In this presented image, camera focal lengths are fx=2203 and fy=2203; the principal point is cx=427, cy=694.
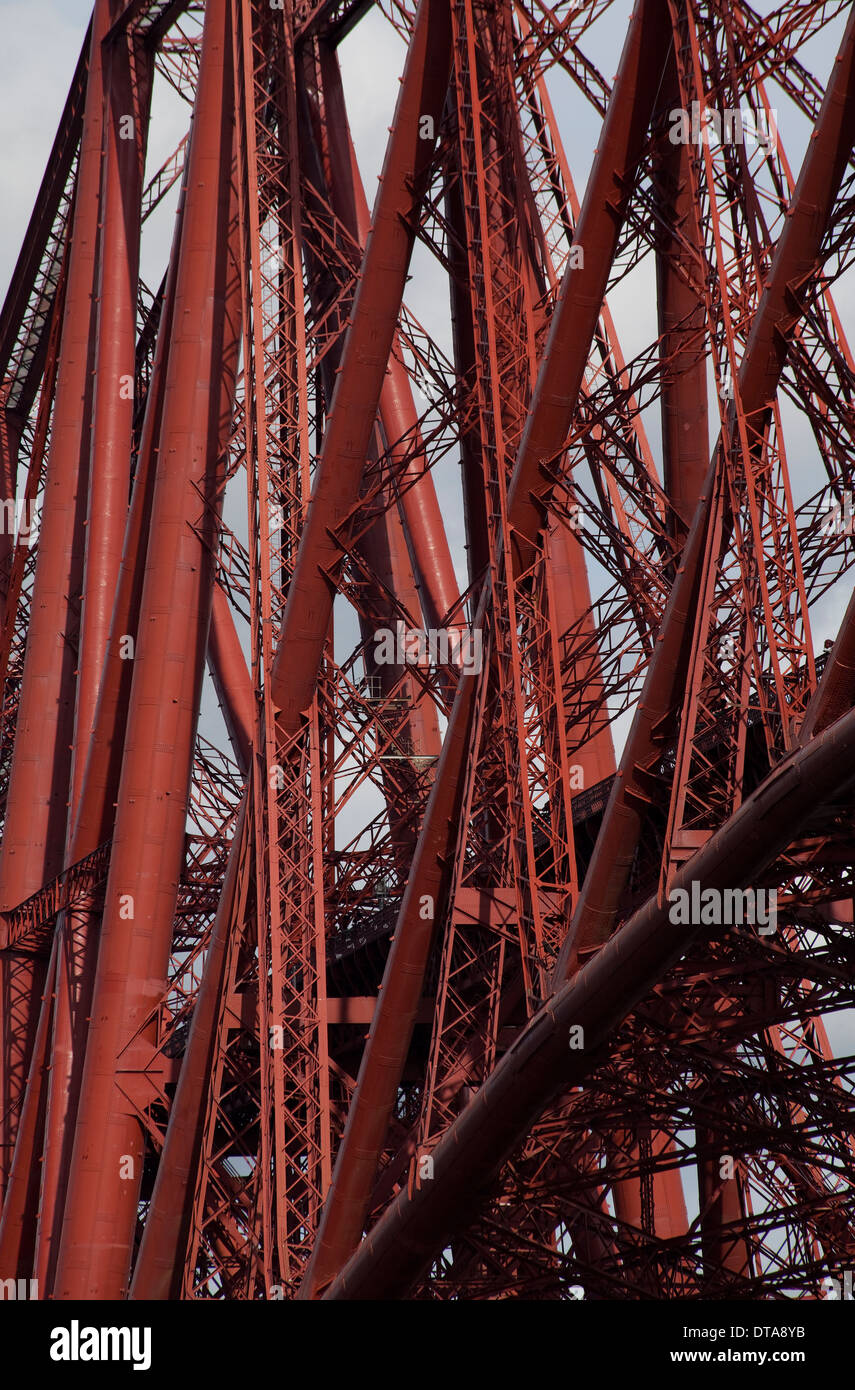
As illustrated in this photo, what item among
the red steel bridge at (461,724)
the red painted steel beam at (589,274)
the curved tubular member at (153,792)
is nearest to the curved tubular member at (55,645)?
the red steel bridge at (461,724)

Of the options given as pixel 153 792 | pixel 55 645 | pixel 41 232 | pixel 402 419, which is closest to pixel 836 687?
pixel 153 792

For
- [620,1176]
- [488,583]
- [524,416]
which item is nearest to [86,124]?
[524,416]

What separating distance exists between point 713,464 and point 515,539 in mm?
3751

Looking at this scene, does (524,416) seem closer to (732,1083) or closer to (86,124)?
(732,1083)

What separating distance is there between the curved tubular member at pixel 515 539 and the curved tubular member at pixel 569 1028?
99 centimetres

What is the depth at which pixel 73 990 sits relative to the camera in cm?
3125

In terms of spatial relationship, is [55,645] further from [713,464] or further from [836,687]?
[836,687]

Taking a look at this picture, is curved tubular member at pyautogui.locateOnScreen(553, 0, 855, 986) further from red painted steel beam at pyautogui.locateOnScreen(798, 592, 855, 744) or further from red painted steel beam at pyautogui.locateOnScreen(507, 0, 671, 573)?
red painted steel beam at pyautogui.locateOnScreen(507, 0, 671, 573)

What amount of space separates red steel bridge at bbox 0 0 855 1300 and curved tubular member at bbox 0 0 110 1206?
Result: 10cm

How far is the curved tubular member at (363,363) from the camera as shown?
24094 mm

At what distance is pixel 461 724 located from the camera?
2173 centimetres

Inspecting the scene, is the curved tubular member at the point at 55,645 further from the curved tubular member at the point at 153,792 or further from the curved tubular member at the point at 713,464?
the curved tubular member at the point at 713,464

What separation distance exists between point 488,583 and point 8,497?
30.7 meters

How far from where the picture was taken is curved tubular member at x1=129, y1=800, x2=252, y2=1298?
25969 mm
